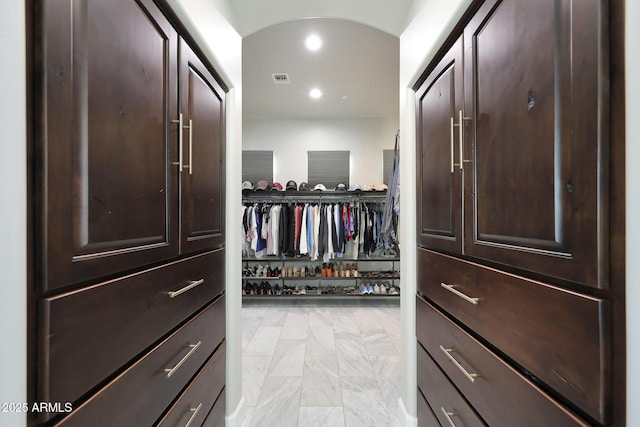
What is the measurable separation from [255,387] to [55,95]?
6.33ft

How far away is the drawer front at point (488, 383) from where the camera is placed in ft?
1.93

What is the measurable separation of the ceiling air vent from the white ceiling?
5 centimetres

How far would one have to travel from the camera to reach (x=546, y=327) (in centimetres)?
58

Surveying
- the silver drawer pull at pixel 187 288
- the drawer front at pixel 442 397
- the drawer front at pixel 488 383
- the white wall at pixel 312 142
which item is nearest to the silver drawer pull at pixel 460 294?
the drawer front at pixel 488 383

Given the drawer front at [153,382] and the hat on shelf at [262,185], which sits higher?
the hat on shelf at [262,185]

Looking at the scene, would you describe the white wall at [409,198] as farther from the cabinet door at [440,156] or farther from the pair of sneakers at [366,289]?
the pair of sneakers at [366,289]

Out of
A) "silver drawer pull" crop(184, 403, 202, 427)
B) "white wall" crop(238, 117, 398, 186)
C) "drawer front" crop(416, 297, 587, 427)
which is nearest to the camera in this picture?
"drawer front" crop(416, 297, 587, 427)

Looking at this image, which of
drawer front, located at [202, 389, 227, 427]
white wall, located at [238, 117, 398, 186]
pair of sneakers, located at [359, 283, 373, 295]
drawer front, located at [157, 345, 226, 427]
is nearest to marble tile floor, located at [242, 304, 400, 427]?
drawer front, located at [202, 389, 227, 427]

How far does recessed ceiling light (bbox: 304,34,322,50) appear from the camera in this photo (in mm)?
2360

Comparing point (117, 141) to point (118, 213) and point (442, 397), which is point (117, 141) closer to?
point (118, 213)

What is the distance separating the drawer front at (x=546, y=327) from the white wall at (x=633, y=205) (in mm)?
30
